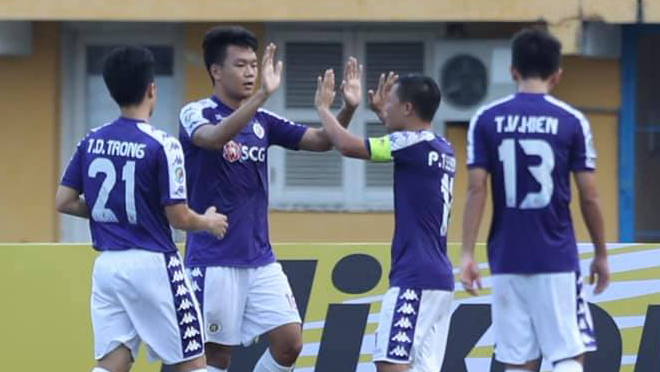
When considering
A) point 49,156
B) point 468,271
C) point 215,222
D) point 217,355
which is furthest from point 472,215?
point 49,156

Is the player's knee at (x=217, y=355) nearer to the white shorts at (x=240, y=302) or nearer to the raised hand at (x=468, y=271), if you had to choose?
the white shorts at (x=240, y=302)

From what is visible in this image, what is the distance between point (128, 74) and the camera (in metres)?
7.80

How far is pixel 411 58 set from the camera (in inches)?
574

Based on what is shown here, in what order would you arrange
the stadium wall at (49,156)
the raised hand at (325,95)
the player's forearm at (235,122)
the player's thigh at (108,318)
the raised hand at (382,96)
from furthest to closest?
the stadium wall at (49,156)
the raised hand at (382,96)
the raised hand at (325,95)
the player's forearm at (235,122)
the player's thigh at (108,318)

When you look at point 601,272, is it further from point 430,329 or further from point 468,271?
point 430,329

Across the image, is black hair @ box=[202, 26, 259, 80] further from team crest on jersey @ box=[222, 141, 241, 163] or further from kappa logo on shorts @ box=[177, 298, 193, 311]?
kappa logo on shorts @ box=[177, 298, 193, 311]

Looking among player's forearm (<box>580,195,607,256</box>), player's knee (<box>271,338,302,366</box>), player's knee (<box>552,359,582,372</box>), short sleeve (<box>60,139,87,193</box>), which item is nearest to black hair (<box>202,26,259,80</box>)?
short sleeve (<box>60,139,87,193</box>)

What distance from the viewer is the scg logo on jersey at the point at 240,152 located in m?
8.31

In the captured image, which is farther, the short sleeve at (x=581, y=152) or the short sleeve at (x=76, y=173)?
the short sleeve at (x=76, y=173)

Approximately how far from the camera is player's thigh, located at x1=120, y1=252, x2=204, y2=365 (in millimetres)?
7820

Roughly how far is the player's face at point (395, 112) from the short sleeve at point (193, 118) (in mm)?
894

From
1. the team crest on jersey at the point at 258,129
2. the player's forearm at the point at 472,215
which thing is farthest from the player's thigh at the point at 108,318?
the player's forearm at the point at 472,215

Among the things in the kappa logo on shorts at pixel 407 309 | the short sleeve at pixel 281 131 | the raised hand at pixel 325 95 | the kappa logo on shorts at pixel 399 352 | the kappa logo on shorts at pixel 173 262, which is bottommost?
the kappa logo on shorts at pixel 399 352

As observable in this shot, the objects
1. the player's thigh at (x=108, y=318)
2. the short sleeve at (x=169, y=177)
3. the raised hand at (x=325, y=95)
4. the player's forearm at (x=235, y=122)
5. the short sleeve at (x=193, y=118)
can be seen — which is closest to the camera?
the short sleeve at (x=169, y=177)
